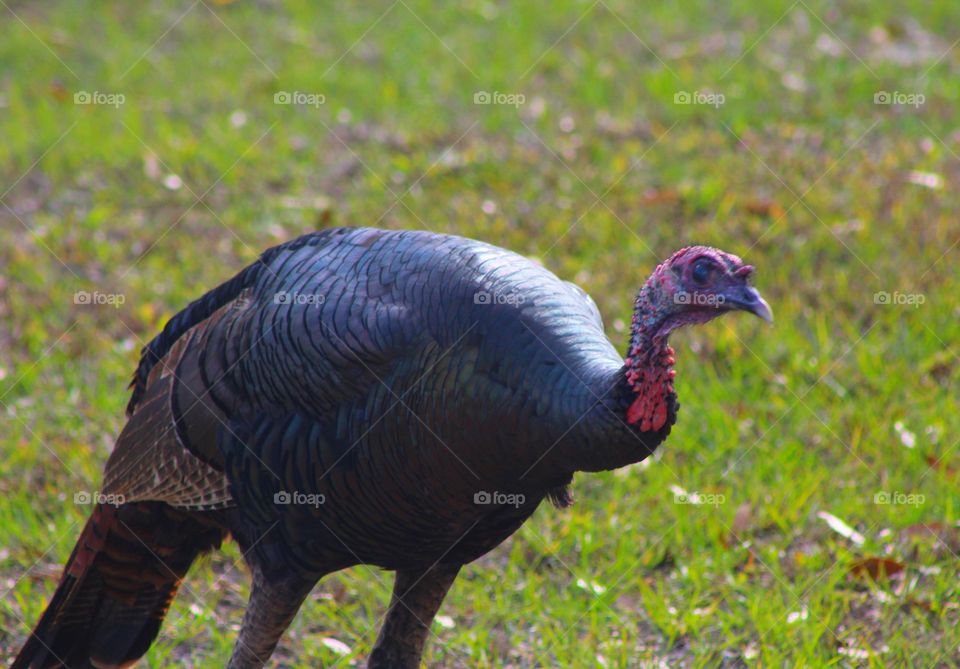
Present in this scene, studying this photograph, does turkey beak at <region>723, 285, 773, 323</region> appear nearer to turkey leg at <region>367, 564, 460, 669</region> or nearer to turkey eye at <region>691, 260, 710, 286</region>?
turkey eye at <region>691, 260, 710, 286</region>

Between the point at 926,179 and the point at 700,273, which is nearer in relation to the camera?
the point at 700,273

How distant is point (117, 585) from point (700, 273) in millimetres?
2144

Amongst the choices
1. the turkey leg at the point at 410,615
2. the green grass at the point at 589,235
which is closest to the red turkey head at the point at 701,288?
the turkey leg at the point at 410,615

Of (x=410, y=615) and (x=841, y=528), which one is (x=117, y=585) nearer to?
(x=410, y=615)

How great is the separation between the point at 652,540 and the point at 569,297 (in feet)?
5.09

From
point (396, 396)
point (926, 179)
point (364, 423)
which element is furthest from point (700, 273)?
point (926, 179)

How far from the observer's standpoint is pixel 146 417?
13.1 ft

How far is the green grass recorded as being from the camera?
4.55m

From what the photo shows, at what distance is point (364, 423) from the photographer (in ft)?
11.3

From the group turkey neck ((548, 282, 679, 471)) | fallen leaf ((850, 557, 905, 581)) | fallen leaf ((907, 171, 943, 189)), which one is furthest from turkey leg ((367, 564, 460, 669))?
fallen leaf ((907, 171, 943, 189))

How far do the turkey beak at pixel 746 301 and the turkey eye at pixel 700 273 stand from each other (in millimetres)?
62

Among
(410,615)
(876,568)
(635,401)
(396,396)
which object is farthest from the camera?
(876,568)

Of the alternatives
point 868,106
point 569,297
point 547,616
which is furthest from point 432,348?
point 868,106

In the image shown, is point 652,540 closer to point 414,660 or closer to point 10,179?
point 414,660
